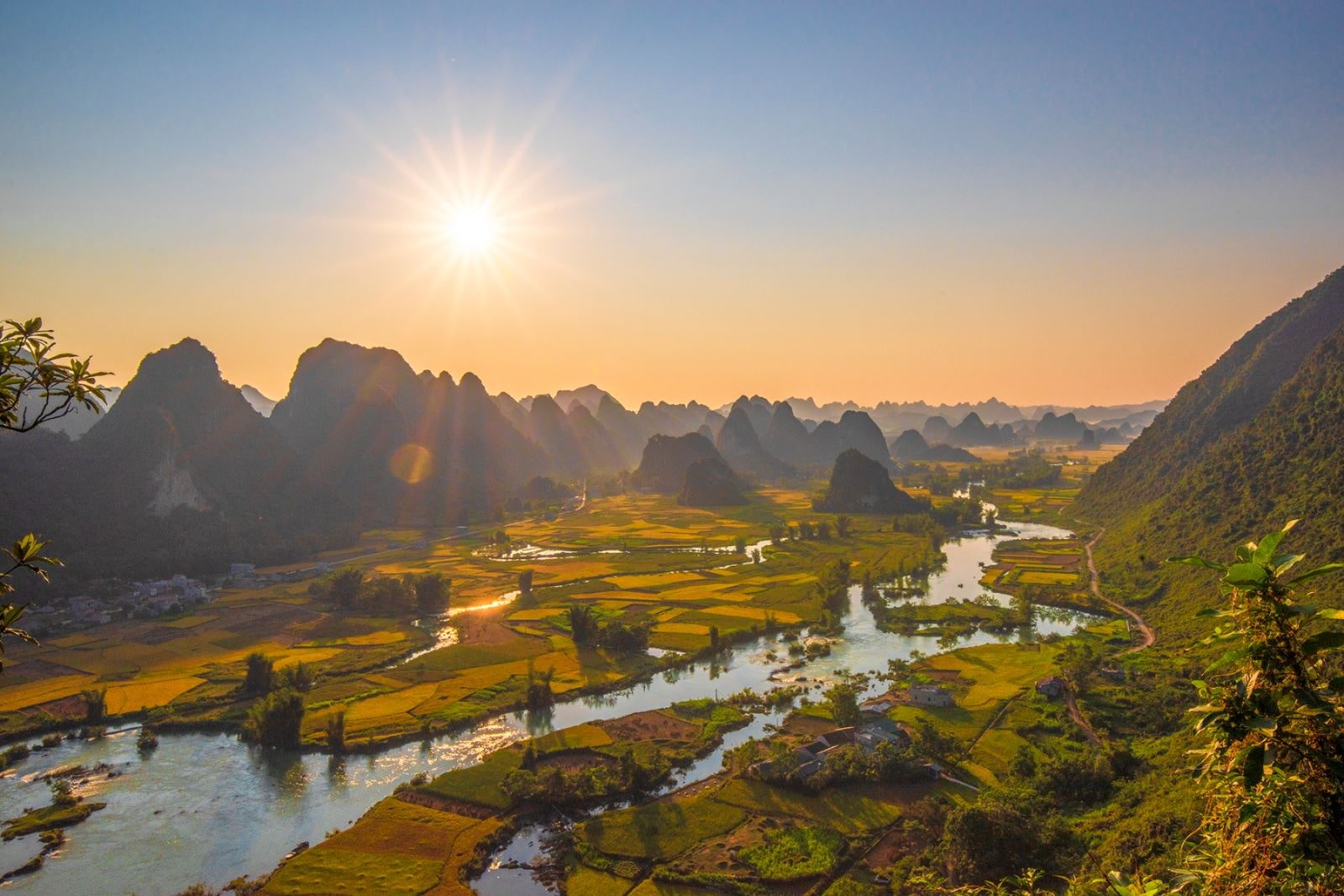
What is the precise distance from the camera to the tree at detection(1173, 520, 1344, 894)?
3822 millimetres

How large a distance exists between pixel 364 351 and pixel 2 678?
93777 millimetres

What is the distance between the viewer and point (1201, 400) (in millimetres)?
78562

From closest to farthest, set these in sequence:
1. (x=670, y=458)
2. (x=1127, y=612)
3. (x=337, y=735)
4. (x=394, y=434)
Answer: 1. (x=337, y=735)
2. (x=1127, y=612)
3. (x=394, y=434)
4. (x=670, y=458)

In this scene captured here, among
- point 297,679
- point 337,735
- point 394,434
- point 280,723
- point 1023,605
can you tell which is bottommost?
point 1023,605

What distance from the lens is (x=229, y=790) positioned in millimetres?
28750

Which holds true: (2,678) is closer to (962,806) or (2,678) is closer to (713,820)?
(713,820)

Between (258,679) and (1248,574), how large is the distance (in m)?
44.6

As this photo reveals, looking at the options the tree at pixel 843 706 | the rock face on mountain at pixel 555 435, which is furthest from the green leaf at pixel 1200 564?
the rock face on mountain at pixel 555 435

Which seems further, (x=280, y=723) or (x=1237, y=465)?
(x=1237, y=465)

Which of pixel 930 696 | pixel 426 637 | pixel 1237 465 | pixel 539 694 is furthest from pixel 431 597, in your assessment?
pixel 1237 465

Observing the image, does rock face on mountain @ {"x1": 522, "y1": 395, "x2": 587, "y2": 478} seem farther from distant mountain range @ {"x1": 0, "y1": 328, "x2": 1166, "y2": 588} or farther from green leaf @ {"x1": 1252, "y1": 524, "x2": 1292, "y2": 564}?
green leaf @ {"x1": 1252, "y1": 524, "x2": 1292, "y2": 564}

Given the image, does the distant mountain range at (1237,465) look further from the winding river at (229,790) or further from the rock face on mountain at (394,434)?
the rock face on mountain at (394,434)

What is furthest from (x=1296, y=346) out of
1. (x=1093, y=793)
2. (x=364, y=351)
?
(x=364, y=351)

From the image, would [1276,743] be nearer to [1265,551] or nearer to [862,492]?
[1265,551]
